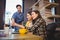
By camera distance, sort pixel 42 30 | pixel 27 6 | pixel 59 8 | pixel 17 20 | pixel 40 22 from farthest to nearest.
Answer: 1. pixel 27 6
2. pixel 59 8
3. pixel 17 20
4. pixel 40 22
5. pixel 42 30

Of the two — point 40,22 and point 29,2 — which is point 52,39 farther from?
point 29,2

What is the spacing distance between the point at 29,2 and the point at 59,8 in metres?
1.89

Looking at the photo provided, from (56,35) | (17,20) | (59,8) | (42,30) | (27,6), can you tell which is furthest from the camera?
(27,6)

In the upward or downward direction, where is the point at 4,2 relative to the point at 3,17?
upward

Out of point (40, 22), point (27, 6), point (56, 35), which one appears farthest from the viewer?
point (27, 6)

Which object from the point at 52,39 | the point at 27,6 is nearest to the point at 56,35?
the point at 52,39

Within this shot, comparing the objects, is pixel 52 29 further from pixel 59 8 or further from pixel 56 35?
pixel 59 8

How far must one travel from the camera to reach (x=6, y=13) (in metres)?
6.00

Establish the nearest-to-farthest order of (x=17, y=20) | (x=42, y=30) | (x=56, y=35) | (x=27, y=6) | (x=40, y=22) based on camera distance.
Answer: (x=56, y=35) < (x=42, y=30) < (x=40, y=22) < (x=17, y=20) < (x=27, y=6)

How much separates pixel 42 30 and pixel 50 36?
0.19 meters

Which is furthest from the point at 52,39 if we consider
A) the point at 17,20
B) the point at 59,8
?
the point at 59,8

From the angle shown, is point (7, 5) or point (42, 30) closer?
point (42, 30)

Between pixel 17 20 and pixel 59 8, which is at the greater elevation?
pixel 59 8

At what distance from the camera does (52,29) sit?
5.15 feet
